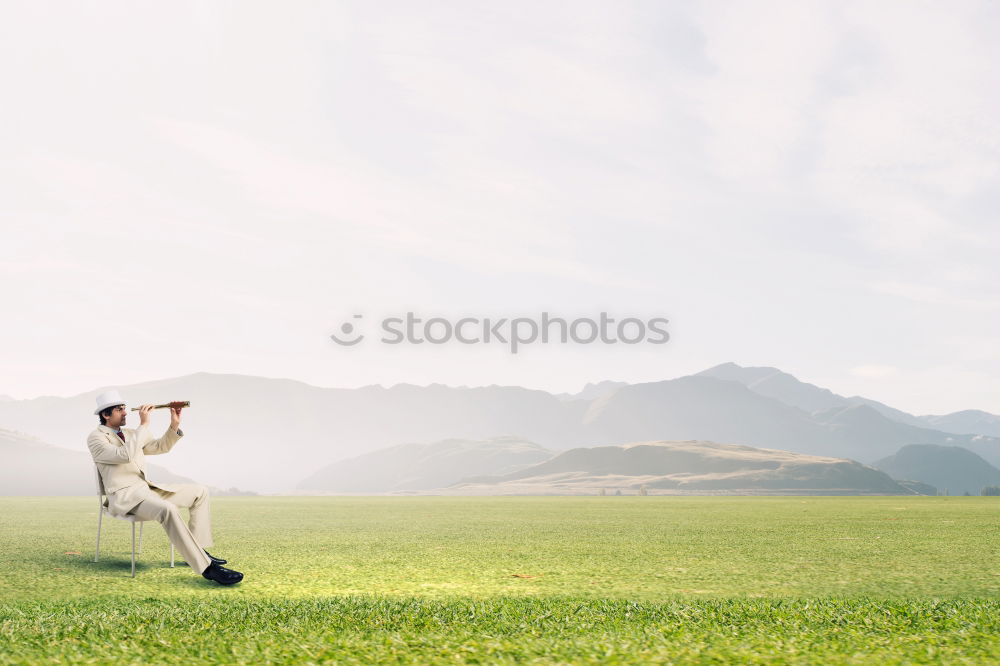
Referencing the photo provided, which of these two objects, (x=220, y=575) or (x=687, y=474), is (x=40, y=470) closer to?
(x=687, y=474)

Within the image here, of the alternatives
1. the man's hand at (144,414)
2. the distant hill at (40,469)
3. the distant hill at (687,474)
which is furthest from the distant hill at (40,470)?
the man's hand at (144,414)

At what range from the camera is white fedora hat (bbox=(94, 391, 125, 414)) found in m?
8.11

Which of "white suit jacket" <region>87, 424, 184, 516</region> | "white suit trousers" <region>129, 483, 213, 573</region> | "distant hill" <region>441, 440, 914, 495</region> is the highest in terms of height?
"white suit jacket" <region>87, 424, 184, 516</region>

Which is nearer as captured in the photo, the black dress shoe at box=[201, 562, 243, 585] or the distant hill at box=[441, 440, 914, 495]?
the black dress shoe at box=[201, 562, 243, 585]

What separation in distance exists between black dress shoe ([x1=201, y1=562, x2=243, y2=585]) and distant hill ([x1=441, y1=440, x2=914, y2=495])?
14868cm

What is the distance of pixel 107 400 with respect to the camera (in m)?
8.17

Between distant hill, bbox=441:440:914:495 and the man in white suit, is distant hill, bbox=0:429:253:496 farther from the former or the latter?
the man in white suit

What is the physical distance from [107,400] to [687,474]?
565 feet

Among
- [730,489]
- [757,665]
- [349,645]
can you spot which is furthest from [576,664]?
[730,489]

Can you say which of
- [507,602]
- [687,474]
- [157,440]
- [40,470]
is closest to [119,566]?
[157,440]

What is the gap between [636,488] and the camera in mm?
152375

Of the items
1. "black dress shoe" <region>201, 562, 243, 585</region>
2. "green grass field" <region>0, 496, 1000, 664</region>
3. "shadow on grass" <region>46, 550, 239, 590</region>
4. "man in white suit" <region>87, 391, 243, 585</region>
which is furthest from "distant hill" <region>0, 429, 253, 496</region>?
"black dress shoe" <region>201, 562, 243, 585</region>

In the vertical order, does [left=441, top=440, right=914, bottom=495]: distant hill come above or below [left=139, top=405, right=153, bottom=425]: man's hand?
below

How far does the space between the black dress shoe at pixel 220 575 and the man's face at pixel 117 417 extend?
6.17 feet
